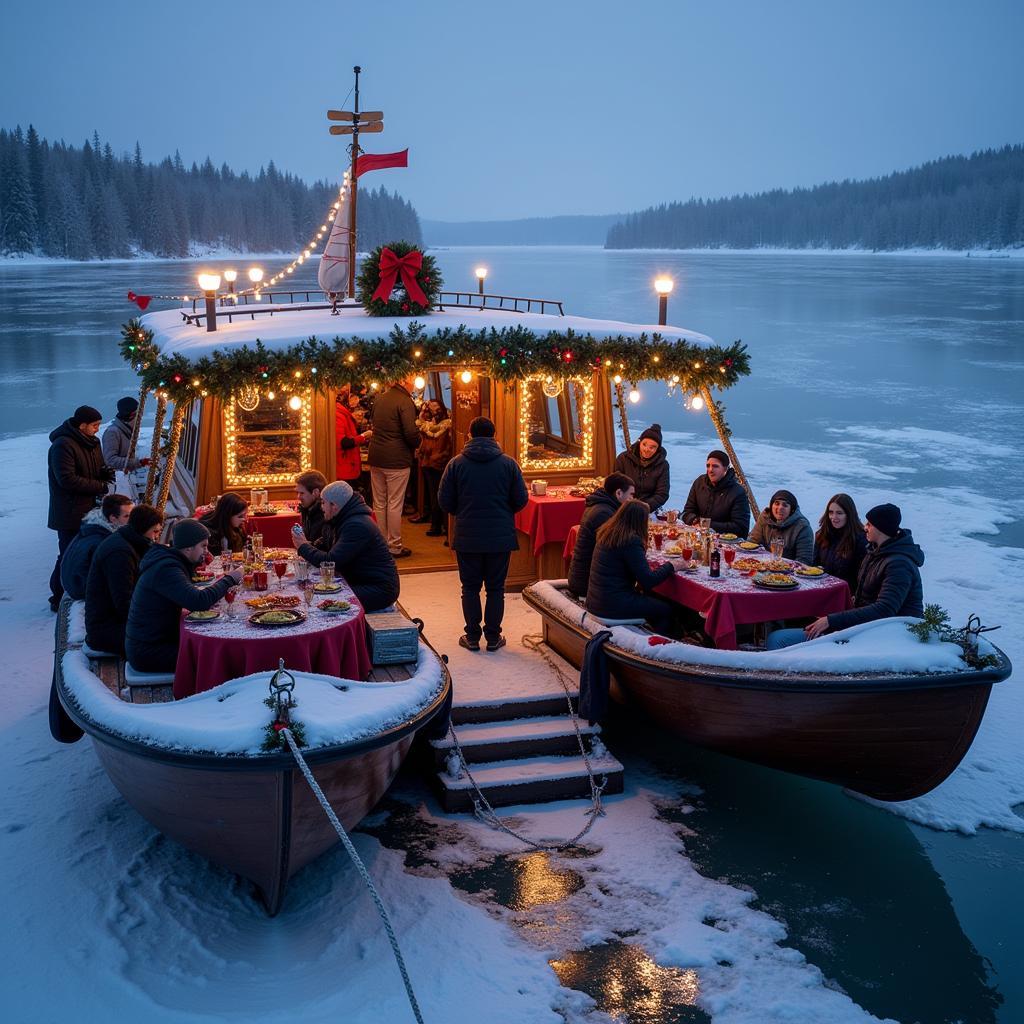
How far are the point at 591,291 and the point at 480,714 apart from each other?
61788 mm

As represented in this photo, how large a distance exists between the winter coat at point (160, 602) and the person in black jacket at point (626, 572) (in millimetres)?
2665

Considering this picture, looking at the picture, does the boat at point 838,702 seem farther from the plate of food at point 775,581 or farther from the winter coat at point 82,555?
the winter coat at point 82,555

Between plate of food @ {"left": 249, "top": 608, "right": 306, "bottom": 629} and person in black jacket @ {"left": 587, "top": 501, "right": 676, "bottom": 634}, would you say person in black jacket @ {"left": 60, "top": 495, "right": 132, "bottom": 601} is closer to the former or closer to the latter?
plate of food @ {"left": 249, "top": 608, "right": 306, "bottom": 629}

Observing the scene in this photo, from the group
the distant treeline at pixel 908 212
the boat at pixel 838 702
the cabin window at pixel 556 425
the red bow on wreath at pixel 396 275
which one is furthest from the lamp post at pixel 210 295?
the distant treeline at pixel 908 212

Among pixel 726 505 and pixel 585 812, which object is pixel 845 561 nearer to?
pixel 726 505

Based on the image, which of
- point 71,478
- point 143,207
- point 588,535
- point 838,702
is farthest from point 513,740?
point 143,207

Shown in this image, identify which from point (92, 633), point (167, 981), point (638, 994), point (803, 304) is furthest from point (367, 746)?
point (803, 304)

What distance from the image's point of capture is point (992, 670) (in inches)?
245

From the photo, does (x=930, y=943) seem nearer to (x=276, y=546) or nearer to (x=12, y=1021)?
(x=12, y=1021)

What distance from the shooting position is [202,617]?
6.63m

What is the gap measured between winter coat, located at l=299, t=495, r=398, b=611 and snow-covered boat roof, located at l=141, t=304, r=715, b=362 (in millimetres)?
2014

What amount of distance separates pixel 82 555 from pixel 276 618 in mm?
2147

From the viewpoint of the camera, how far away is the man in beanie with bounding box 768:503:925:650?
7078 mm

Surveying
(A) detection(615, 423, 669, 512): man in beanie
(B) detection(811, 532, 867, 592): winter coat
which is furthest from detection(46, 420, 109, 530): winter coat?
(B) detection(811, 532, 867, 592): winter coat
